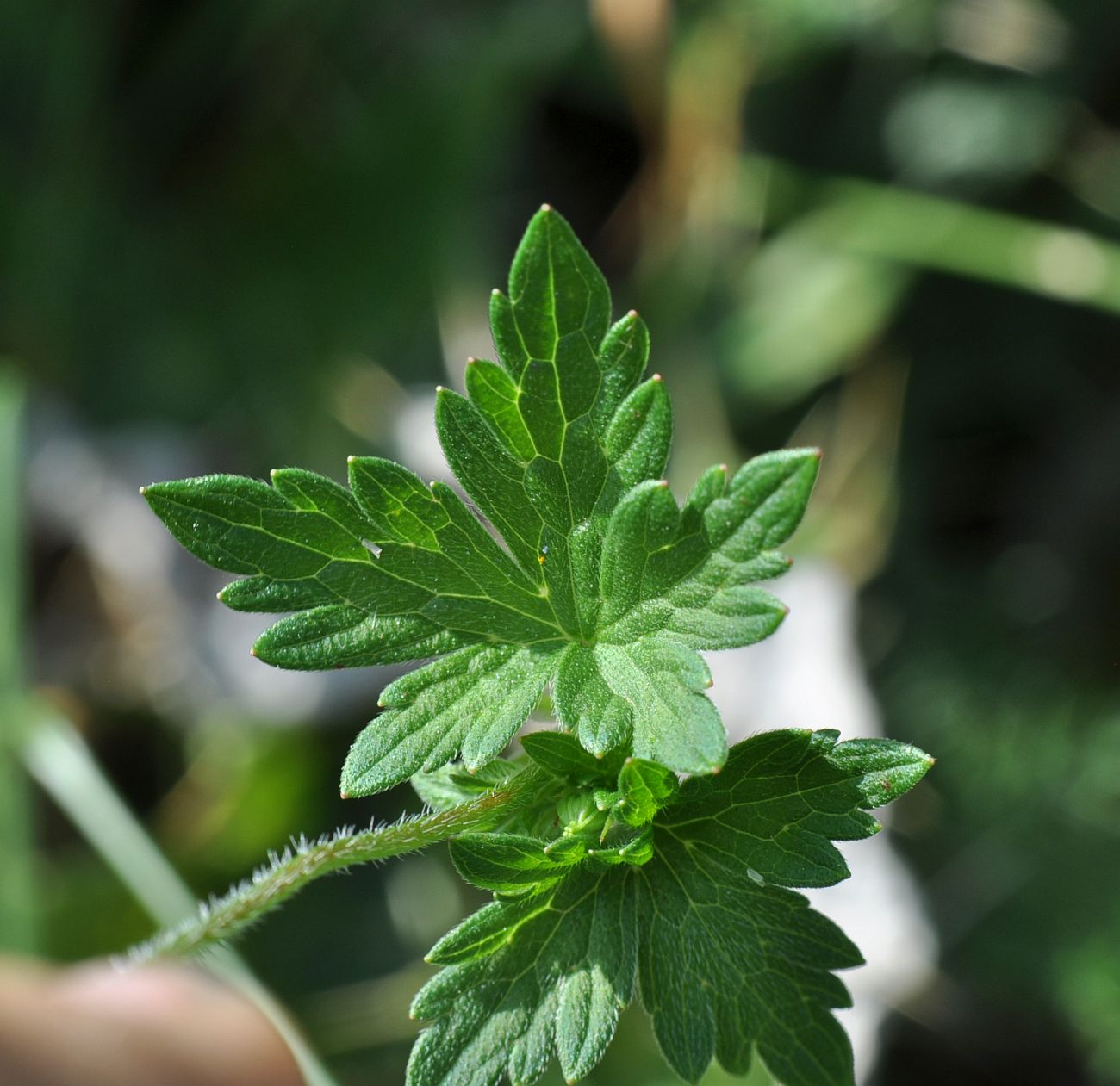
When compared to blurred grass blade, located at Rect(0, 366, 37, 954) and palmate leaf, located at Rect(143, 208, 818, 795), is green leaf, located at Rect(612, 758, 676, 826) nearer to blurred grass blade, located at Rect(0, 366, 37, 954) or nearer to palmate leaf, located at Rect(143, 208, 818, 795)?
palmate leaf, located at Rect(143, 208, 818, 795)

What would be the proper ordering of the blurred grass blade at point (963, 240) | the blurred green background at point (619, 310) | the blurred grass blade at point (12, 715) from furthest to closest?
1. the blurred grass blade at point (963, 240)
2. the blurred green background at point (619, 310)
3. the blurred grass blade at point (12, 715)

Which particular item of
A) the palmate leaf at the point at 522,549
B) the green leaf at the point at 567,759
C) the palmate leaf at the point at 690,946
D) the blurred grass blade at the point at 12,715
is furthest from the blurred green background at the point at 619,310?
the palmate leaf at the point at 522,549

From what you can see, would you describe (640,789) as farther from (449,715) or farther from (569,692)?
(449,715)

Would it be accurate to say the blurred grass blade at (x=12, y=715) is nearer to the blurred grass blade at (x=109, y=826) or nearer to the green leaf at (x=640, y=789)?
the blurred grass blade at (x=109, y=826)

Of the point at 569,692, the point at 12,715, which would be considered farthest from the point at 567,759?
the point at 12,715

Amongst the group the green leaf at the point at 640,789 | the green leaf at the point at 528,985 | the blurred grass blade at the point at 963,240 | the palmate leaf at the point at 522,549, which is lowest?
the green leaf at the point at 528,985

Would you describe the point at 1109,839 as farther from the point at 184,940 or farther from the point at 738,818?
the point at 184,940

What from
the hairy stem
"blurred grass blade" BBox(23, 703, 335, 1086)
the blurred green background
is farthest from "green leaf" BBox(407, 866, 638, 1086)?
the blurred green background
